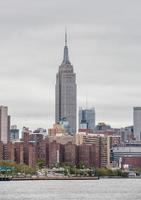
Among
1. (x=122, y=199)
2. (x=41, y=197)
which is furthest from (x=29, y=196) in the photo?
(x=122, y=199)

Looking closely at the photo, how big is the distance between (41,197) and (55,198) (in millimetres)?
2957

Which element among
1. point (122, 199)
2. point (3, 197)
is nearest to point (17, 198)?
point (3, 197)

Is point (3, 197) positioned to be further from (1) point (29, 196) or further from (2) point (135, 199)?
(2) point (135, 199)

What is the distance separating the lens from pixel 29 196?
14875 cm

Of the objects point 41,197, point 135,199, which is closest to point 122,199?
point 135,199

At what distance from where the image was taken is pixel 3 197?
473 feet

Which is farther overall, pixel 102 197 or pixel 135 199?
Answer: pixel 102 197

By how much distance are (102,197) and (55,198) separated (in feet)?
22.7

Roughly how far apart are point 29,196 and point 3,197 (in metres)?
5.42

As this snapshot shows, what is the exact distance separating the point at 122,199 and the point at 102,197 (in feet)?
26.0

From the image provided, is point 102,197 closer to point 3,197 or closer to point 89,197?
point 89,197

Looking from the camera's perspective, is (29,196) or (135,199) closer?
(135,199)

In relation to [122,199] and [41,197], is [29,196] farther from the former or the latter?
[122,199]

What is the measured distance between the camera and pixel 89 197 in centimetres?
14675
